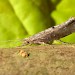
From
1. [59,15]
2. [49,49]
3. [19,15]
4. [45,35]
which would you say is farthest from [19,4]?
[49,49]

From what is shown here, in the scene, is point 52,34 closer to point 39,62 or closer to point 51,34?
point 51,34

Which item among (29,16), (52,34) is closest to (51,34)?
(52,34)

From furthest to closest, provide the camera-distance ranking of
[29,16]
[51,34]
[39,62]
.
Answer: [29,16] < [51,34] < [39,62]

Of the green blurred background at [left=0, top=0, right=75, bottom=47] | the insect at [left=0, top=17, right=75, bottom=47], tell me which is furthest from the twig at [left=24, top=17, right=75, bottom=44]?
the green blurred background at [left=0, top=0, right=75, bottom=47]

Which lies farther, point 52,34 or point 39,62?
point 52,34

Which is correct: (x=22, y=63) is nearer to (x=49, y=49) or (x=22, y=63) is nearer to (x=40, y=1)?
(x=49, y=49)
